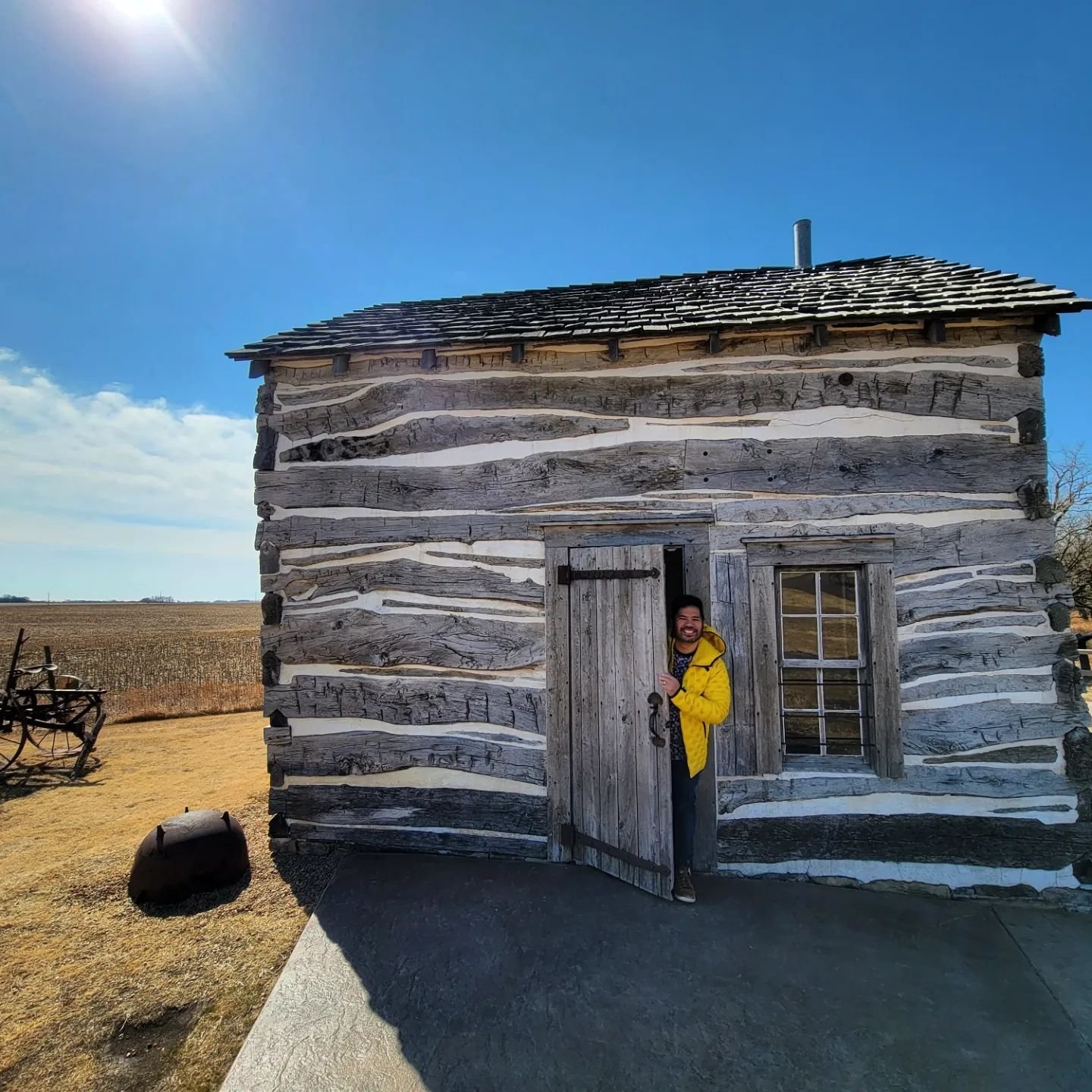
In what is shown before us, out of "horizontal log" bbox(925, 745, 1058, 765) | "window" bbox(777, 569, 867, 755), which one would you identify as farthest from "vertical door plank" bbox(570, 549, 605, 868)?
"horizontal log" bbox(925, 745, 1058, 765)

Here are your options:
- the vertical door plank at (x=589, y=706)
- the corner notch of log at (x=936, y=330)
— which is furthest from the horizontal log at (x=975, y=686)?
the corner notch of log at (x=936, y=330)

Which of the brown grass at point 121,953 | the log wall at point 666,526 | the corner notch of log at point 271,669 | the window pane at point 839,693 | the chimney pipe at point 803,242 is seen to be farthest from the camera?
the chimney pipe at point 803,242

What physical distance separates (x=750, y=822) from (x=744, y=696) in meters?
0.96

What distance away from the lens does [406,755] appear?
4.90m

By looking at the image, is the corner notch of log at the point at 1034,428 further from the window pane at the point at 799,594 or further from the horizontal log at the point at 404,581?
the horizontal log at the point at 404,581

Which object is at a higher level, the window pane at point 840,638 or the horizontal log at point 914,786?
the window pane at point 840,638

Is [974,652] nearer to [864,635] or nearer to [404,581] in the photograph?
[864,635]

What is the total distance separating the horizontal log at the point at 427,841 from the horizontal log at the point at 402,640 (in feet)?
4.57

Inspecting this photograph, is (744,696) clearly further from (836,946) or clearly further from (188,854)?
(188,854)

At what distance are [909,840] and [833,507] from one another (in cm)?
252

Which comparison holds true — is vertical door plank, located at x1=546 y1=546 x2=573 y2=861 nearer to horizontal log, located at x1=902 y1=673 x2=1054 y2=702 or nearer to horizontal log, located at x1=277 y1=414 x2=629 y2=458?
horizontal log, located at x1=277 y1=414 x2=629 y2=458

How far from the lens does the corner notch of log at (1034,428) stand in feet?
14.3

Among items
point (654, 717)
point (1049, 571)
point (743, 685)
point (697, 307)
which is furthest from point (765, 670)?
point (697, 307)

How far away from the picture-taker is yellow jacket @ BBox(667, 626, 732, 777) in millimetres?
4109
